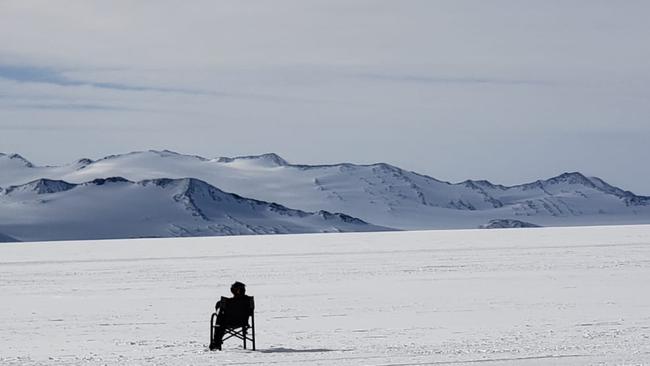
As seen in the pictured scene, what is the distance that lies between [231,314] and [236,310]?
69mm

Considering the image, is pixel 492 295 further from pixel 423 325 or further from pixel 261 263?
pixel 261 263

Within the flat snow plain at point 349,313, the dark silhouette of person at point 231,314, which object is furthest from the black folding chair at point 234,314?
the flat snow plain at point 349,313

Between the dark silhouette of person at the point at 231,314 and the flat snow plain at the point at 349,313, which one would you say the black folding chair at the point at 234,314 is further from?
the flat snow plain at the point at 349,313

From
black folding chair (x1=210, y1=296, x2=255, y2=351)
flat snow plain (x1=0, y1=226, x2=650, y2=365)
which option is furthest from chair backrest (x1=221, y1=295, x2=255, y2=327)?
flat snow plain (x1=0, y1=226, x2=650, y2=365)

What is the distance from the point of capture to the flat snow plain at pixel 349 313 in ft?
35.9

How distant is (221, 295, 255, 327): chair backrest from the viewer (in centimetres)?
1170

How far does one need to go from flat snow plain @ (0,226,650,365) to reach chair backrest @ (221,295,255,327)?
32 centimetres

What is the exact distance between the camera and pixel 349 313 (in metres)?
16.1

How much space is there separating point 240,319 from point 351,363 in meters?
2.07

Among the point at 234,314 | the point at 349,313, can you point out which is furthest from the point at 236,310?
the point at 349,313

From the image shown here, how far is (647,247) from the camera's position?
1517 inches

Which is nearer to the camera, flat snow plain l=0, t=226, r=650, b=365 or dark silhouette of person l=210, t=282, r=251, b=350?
flat snow plain l=0, t=226, r=650, b=365

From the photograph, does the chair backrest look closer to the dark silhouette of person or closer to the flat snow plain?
the dark silhouette of person

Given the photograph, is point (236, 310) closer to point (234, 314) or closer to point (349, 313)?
point (234, 314)
